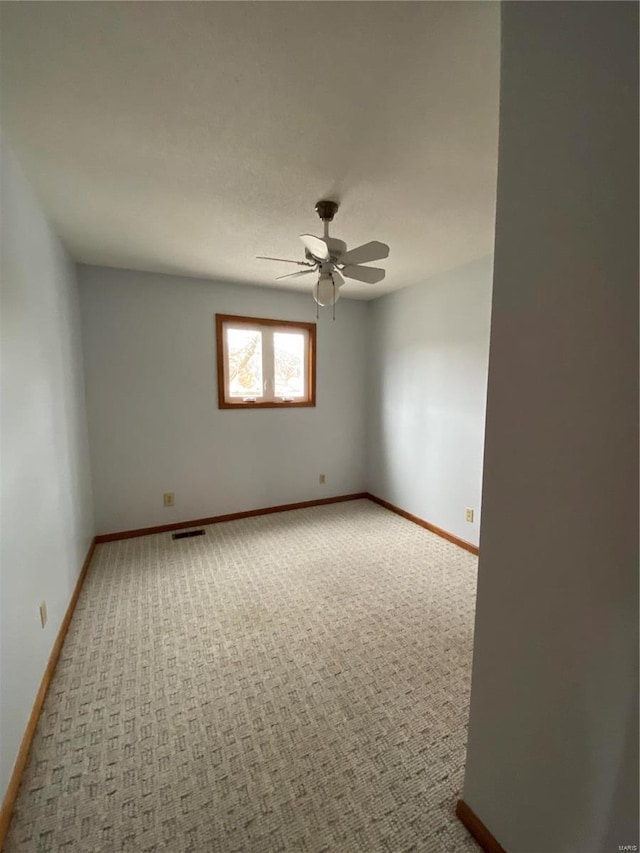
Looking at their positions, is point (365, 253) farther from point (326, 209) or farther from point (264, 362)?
point (264, 362)

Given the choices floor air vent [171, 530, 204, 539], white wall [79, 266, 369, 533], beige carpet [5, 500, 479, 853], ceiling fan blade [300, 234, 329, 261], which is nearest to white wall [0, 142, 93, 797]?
beige carpet [5, 500, 479, 853]

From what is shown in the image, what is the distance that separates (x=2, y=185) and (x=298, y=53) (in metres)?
1.27

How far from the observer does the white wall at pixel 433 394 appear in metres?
2.84

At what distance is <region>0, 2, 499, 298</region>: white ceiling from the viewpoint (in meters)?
0.96

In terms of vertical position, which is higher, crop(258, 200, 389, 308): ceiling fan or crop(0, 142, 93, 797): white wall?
crop(258, 200, 389, 308): ceiling fan

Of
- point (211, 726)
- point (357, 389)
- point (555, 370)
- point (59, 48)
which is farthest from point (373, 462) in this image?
point (59, 48)

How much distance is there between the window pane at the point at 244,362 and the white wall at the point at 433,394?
137cm

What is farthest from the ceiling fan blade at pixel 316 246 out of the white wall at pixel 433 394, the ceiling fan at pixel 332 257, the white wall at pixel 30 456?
the white wall at pixel 433 394

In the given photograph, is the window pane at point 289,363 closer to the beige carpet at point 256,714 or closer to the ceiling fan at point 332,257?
the ceiling fan at point 332,257

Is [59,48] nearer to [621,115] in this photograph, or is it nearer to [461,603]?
[621,115]

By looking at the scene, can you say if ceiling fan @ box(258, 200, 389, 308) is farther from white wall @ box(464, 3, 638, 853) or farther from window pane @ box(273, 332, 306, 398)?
window pane @ box(273, 332, 306, 398)

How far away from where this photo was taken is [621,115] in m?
0.63

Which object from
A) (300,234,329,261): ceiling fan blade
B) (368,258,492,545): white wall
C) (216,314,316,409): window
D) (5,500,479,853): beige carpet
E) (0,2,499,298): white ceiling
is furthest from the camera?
(216,314,316,409): window

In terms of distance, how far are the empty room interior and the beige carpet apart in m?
0.01
